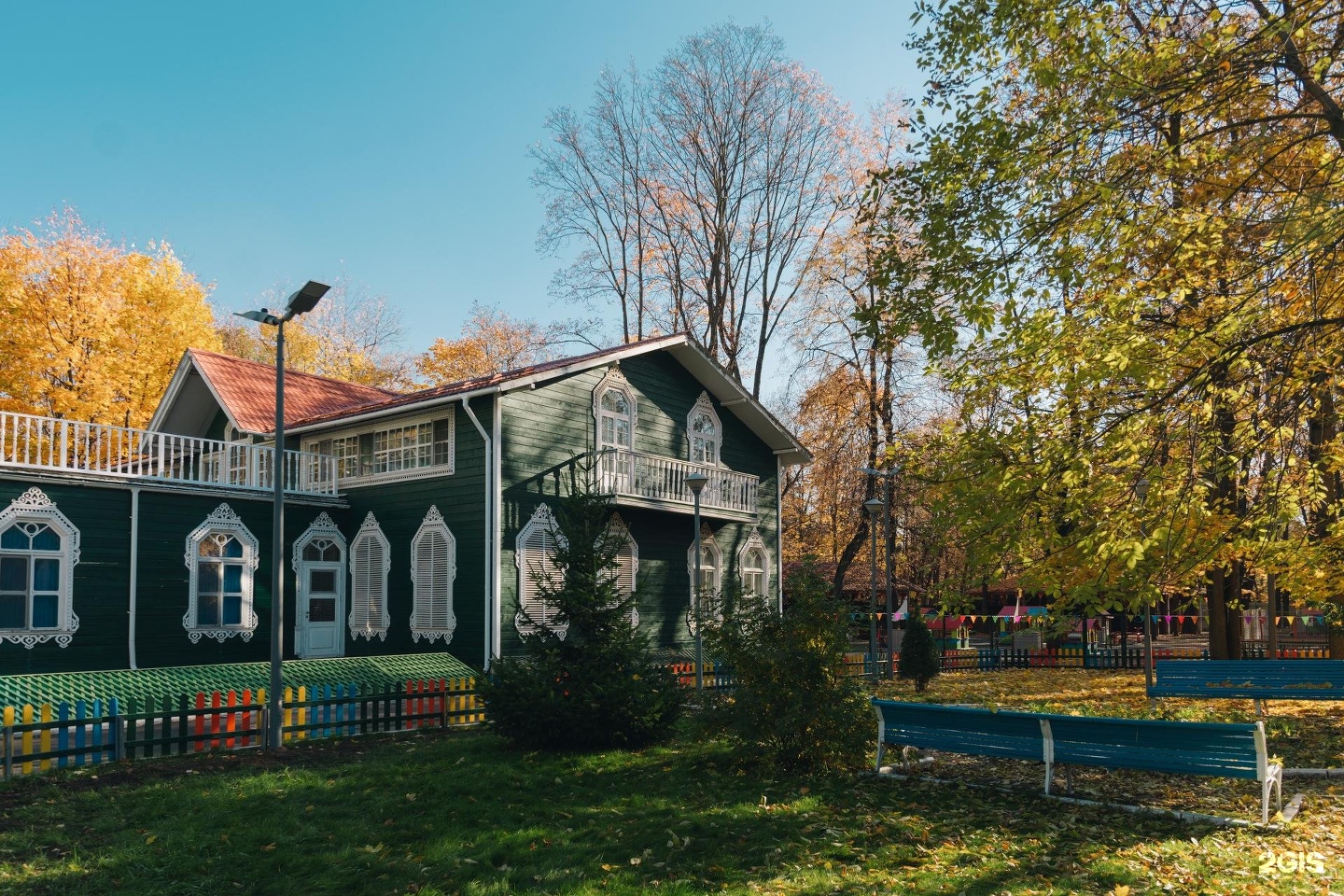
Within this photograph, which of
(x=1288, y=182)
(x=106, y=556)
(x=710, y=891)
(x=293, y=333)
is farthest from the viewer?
(x=293, y=333)

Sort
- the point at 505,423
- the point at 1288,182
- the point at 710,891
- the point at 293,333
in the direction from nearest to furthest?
the point at 710,891 < the point at 1288,182 < the point at 505,423 < the point at 293,333

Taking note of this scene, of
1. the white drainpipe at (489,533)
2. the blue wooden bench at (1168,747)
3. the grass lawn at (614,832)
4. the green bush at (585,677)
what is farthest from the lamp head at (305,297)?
the blue wooden bench at (1168,747)

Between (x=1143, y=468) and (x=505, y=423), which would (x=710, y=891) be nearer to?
(x=1143, y=468)

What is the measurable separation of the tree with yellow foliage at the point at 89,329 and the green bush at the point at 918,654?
85.3 ft

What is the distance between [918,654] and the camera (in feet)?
70.1

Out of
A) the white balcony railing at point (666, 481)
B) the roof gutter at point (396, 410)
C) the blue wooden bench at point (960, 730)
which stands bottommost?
the blue wooden bench at point (960, 730)

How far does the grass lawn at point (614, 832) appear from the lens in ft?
22.0

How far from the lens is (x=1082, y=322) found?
11.0 meters

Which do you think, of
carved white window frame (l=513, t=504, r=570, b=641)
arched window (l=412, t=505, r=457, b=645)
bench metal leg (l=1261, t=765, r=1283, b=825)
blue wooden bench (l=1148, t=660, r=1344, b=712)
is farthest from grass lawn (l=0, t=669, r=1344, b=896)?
arched window (l=412, t=505, r=457, b=645)

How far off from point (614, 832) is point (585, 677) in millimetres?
4110

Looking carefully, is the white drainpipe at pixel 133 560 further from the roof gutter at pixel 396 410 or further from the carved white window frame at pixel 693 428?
the carved white window frame at pixel 693 428

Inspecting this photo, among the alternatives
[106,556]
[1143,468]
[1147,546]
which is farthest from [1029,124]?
[106,556]

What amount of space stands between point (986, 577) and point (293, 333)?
42.3m

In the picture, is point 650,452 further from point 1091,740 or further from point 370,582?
point 1091,740
